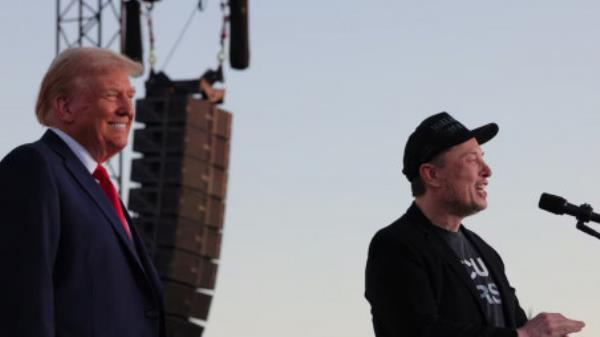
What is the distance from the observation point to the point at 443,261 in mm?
5473

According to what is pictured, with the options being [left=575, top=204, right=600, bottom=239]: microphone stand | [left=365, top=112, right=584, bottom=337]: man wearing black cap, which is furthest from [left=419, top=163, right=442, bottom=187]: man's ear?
[left=575, top=204, right=600, bottom=239]: microphone stand

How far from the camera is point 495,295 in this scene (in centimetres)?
552

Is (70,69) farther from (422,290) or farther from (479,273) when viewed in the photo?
(479,273)

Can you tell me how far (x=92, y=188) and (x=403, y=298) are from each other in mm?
1475

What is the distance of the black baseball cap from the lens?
5699 millimetres

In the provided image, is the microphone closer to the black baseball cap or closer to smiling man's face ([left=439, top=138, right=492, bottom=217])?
smiling man's face ([left=439, top=138, right=492, bottom=217])

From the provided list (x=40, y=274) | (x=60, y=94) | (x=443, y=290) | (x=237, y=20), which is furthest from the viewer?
(x=237, y=20)

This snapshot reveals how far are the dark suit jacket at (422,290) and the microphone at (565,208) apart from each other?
538 mm

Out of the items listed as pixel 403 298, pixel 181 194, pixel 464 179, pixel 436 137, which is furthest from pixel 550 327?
pixel 181 194

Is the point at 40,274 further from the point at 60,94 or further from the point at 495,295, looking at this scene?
the point at 495,295

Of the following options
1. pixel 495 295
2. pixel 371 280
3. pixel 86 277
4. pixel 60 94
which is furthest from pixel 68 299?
pixel 495 295

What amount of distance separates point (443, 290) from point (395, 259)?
0.74 ft

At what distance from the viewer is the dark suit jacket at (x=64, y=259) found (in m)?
4.12

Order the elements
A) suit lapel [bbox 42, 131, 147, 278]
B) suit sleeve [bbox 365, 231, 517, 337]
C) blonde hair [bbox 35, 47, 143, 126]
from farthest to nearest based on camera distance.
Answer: suit sleeve [bbox 365, 231, 517, 337], blonde hair [bbox 35, 47, 143, 126], suit lapel [bbox 42, 131, 147, 278]
